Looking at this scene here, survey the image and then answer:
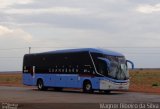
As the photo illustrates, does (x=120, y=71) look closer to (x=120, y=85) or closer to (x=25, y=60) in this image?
(x=120, y=85)

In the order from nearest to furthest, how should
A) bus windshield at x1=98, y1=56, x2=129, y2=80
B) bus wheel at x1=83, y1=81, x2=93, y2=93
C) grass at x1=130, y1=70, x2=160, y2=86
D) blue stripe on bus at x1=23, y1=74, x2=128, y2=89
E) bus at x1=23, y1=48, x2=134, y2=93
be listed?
1. bus windshield at x1=98, y1=56, x2=129, y2=80
2. bus at x1=23, y1=48, x2=134, y2=93
3. blue stripe on bus at x1=23, y1=74, x2=128, y2=89
4. bus wheel at x1=83, y1=81, x2=93, y2=93
5. grass at x1=130, y1=70, x2=160, y2=86

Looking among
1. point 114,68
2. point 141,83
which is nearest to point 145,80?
point 141,83

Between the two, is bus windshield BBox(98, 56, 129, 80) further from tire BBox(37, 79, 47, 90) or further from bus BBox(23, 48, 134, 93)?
tire BBox(37, 79, 47, 90)

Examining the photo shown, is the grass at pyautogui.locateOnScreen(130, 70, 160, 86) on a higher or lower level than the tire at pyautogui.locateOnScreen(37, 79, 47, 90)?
higher

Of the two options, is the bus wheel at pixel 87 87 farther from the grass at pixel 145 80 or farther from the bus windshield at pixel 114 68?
the grass at pixel 145 80

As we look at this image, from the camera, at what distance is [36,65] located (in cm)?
4272

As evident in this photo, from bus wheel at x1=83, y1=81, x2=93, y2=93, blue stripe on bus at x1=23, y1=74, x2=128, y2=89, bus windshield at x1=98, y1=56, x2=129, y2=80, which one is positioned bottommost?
bus wheel at x1=83, y1=81, x2=93, y2=93

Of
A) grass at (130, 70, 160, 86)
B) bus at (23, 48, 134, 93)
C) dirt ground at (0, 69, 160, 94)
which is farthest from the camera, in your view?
grass at (130, 70, 160, 86)

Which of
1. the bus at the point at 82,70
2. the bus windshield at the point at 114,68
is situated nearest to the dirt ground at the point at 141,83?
the bus windshield at the point at 114,68

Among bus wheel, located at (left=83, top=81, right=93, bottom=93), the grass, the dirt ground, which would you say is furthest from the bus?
the grass

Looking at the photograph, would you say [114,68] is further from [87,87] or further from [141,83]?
[141,83]

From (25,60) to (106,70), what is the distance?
39.6ft

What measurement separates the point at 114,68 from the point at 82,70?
2.66 metres

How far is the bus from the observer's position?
34.8 m
